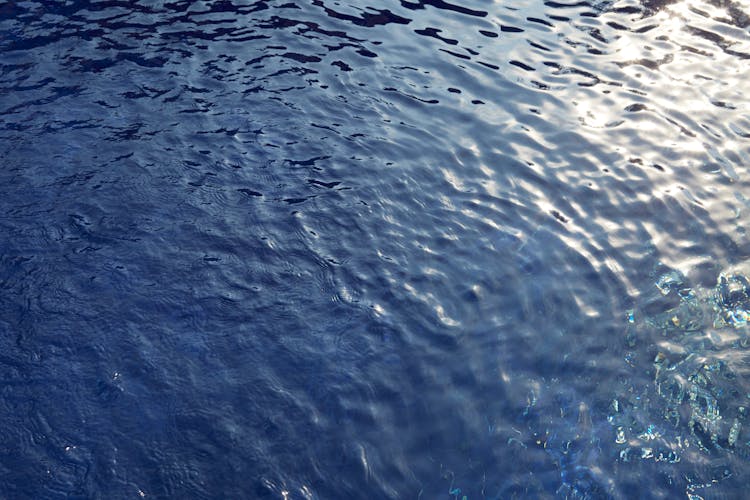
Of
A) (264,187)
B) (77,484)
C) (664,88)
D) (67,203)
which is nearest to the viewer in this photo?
(77,484)

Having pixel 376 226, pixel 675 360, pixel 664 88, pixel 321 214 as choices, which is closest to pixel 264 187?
pixel 321 214

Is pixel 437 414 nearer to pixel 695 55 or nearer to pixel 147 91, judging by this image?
pixel 147 91

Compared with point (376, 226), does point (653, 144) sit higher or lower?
higher

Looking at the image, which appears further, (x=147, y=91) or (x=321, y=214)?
(x=147, y=91)

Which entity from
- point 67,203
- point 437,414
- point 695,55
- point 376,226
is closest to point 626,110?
point 695,55

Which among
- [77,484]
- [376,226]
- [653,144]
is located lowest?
[77,484]

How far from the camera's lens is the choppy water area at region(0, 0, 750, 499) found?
612 centimetres

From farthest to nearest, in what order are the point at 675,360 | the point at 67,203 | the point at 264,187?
the point at 264,187
the point at 67,203
the point at 675,360

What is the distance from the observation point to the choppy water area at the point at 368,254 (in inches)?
241

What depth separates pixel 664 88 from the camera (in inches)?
428

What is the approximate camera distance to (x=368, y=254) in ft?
26.3

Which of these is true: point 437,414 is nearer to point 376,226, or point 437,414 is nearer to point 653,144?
point 376,226

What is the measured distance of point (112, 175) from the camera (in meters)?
8.66

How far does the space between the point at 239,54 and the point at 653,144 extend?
6431 millimetres
